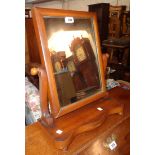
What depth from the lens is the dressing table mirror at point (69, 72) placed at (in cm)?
66

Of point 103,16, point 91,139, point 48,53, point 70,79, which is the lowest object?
point 91,139

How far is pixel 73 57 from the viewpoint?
31.3 inches

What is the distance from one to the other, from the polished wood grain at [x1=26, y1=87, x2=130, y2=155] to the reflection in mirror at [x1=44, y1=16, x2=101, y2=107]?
0.38ft

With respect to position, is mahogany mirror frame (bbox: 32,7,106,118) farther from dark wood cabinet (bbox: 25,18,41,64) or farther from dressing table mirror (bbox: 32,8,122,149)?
dark wood cabinet (bbox: 25,18,41,64)

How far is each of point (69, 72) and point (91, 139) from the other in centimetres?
28

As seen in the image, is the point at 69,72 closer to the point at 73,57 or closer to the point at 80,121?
the point at 73,57

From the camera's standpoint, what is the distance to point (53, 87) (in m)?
0.68

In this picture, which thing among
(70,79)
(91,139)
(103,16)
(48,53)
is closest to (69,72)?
(70,79)

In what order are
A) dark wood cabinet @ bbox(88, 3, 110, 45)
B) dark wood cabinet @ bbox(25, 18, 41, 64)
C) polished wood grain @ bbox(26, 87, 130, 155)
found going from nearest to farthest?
polished wood grain @ bbox(26, 87, 130, 155) → dark wood cabinet @ bbox(25, 18, 41, 64) → dark wood cabinet @ bbox(88, 3, 110, 45)

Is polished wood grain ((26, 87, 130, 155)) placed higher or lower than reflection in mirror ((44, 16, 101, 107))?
lower

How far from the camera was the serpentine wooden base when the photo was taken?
62cm

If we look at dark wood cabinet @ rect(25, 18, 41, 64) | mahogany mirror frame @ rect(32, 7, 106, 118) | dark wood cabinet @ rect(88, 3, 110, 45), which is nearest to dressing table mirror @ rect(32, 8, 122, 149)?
mahogany mirror frame @ rect(32, 7, 106, 118)
